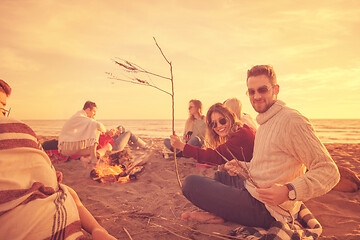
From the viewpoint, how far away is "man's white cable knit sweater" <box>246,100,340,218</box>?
1.65m

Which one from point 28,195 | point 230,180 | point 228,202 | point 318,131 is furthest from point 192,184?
point 318,131

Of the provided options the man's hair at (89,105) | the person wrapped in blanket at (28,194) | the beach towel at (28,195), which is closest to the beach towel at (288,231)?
the person wrapped in blanket at (28,194)

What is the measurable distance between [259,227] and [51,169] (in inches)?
87.9

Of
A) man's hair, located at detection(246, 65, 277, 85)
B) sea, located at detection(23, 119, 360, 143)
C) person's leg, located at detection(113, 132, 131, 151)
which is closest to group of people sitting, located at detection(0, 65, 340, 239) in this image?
man's hair, located at detection(246, 65, 277, 85)

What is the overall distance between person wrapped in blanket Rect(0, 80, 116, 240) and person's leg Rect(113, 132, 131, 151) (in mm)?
6273

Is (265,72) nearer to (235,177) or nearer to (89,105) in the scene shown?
(235,177)

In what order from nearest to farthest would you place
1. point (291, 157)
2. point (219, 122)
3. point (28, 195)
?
point (28, 195) < point (291, 157) < point (219, 122)

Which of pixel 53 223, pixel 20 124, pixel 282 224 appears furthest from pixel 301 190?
pixel 20 124

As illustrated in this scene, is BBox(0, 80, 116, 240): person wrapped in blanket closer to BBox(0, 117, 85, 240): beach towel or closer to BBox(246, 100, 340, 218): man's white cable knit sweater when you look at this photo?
BBox(0, 117, 85, 240): beach towel

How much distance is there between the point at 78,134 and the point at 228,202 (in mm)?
5066

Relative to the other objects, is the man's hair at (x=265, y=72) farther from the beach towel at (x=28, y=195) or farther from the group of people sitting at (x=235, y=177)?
the beach towel at (x=28, y=195)

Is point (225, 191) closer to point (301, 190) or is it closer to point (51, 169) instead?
point (301, 190)

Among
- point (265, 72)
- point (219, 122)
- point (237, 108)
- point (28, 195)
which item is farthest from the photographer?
point (237, 108)

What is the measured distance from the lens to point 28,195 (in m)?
1.23
